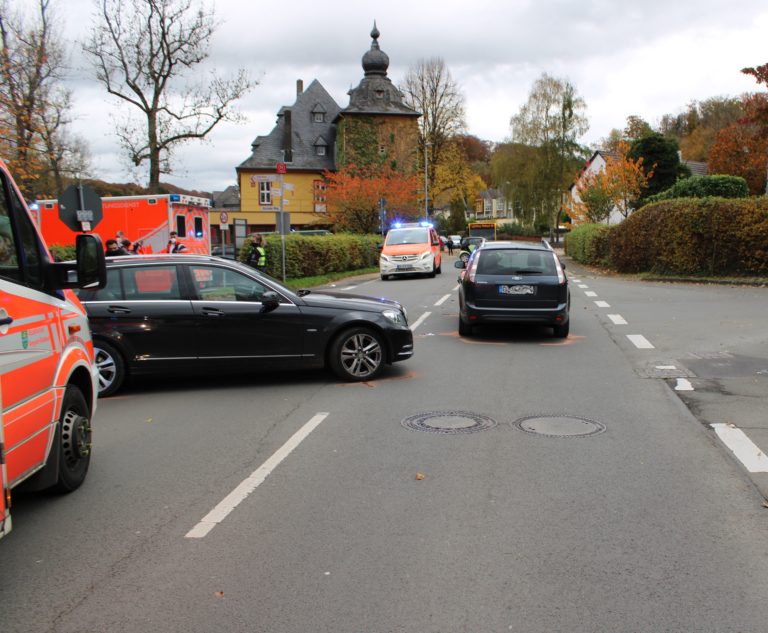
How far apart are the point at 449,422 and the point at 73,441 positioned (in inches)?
128

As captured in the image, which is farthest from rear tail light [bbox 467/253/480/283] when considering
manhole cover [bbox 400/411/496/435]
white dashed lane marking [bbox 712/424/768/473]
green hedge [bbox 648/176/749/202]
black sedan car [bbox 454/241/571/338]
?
green hedge [bbox 648/176/749/202]

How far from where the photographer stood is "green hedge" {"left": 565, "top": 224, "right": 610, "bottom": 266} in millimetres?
31422

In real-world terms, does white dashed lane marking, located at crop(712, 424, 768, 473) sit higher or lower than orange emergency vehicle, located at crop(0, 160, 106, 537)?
lower

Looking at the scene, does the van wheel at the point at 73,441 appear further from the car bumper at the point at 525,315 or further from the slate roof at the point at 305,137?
Answer: the slate roof at the point at 305,137

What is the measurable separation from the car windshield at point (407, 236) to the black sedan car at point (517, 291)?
57.9 feet

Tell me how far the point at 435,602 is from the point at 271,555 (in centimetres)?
100

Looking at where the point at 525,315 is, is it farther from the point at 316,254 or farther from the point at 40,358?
the point at 316,254

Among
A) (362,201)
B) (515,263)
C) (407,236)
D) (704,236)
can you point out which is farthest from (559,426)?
(362,201)

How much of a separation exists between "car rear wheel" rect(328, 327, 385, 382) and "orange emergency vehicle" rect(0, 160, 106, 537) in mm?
3808

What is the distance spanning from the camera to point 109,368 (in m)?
8.58

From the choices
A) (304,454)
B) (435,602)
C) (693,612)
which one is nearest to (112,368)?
(304,454)

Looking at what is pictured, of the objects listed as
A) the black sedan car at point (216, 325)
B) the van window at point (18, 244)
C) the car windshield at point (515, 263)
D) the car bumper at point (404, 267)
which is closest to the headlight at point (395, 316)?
the black sedan car at point (216, 325)

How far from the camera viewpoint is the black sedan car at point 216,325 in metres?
8.61

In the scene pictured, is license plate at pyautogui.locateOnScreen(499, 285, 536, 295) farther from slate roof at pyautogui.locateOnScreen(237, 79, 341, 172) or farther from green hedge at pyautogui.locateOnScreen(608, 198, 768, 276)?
slate roof at pyautogui.locateOnScreen(237, 79, 341, 172)
